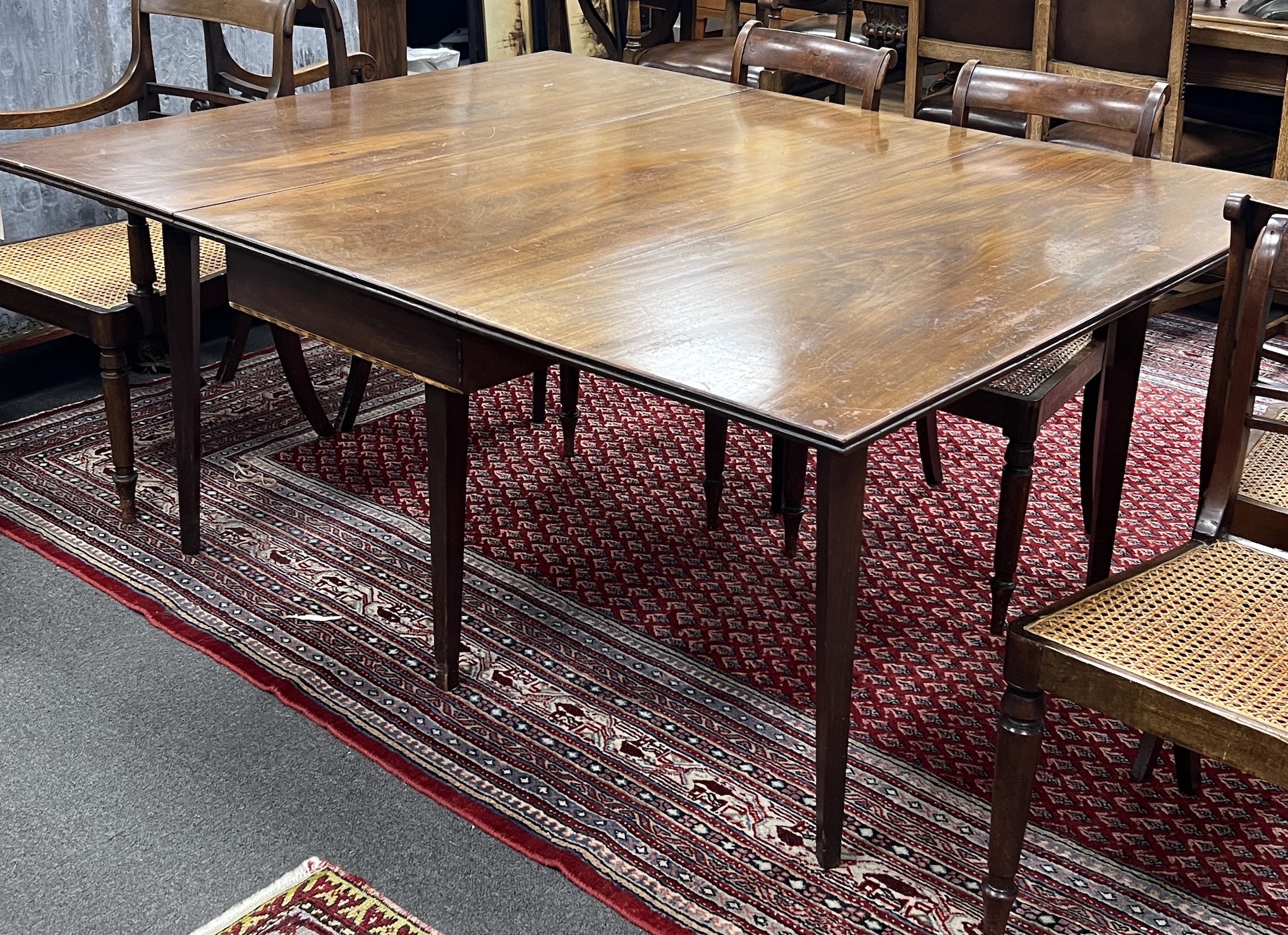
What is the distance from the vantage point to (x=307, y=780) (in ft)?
6.66

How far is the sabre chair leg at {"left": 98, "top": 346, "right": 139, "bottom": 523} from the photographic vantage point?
8.56ft

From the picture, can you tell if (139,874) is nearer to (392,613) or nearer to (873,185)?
(392,613)

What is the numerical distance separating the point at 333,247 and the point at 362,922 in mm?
879

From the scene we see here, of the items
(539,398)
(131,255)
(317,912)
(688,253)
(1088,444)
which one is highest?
(688,253)

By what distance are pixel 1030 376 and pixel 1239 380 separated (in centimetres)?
55

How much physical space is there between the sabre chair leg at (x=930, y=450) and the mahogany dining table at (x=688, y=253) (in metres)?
0.54

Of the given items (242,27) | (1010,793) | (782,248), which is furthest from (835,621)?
(242,27)

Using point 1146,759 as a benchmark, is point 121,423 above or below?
above

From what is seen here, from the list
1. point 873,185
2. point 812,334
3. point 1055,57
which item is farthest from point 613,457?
point 1055,57

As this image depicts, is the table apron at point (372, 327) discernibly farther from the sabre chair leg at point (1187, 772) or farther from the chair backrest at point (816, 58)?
the chair backrest at point (816, 58)

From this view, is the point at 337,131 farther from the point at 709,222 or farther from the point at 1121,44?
the point at 1121,44

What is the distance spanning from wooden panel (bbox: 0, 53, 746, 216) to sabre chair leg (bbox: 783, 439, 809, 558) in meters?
0.71

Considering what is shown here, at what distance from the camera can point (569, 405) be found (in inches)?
118

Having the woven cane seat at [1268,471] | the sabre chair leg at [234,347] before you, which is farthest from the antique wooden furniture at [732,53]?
the woven cane seat at [1268,471]
